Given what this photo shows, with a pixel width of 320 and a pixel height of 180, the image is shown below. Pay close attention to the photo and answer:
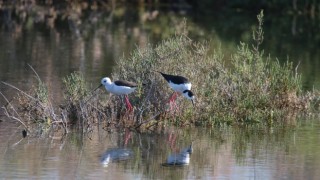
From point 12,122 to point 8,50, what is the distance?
10.0m

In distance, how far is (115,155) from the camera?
11.9 m

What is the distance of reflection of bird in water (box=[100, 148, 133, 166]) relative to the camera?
11531 mm

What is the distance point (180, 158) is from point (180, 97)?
231 cm

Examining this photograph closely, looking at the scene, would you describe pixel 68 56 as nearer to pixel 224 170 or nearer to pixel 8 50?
pixel 8 50

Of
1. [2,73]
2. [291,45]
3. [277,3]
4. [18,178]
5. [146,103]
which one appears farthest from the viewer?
[277,3]

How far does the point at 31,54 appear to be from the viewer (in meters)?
23.3

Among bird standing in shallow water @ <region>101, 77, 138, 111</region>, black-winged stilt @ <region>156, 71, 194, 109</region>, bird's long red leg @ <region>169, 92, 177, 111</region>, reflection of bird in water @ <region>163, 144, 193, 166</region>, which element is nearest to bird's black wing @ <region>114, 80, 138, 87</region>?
bird standing in shallow water @ <region>101, 77, 138, 111</region>

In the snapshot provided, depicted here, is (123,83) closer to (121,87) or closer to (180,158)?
(121,87)

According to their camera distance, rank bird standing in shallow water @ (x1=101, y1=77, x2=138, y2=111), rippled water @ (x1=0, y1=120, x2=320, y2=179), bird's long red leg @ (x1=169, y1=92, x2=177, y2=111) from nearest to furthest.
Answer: rippled water @ (x1=0, y1=120, x2=320, y2=179) → bird standing in shallow water @ (x1=101, y1=77, x2=138, y2=111) → bird's long red leg @ (x1=169, y1=92, x2=177, y2=111)

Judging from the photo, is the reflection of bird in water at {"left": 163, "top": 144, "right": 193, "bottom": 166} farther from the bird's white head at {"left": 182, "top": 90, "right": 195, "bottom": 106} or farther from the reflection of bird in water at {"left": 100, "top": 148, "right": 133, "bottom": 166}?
the bird's white head at {"left": 182, "top": 90, "right": 195, "bottom": 106}

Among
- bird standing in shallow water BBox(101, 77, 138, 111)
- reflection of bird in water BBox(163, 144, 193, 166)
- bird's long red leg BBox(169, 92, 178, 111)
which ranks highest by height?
bird standing in shallow water BBox(101, 77, 138, 111)

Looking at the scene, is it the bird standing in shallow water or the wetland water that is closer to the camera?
the wetland water

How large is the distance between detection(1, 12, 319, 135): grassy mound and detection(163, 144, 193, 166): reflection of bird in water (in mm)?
1490

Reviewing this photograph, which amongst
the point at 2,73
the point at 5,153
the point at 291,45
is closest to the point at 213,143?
the point at 5,153
